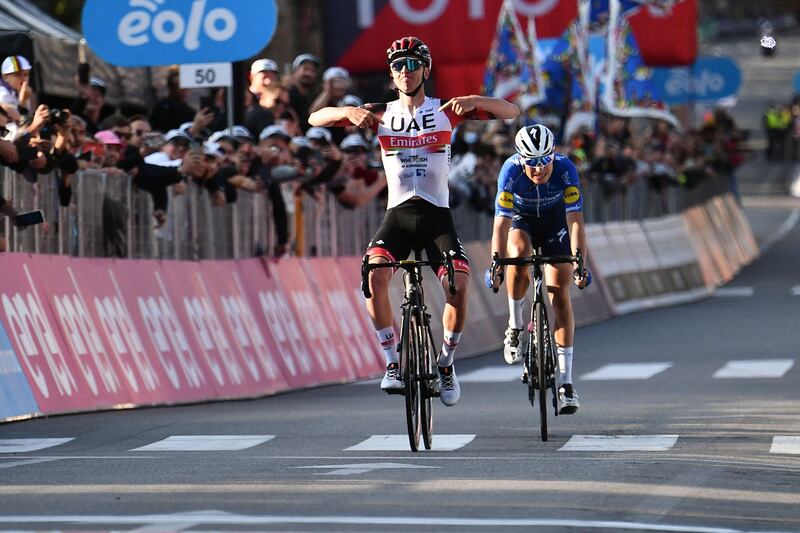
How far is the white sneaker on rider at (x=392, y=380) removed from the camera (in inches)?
516

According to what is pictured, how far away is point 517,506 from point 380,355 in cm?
1242

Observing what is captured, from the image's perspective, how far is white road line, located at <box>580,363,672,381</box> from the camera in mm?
20984

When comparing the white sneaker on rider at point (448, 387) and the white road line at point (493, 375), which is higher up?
the white sneaker on rider at point (448, 387)

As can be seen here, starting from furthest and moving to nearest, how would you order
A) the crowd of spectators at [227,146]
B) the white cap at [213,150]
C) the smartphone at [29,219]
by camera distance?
1. the white cap at [213,150]
2. the crowd of spectators at [227,146]
3. the smartphone at [29,219]

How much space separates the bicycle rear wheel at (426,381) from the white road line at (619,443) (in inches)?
31.1

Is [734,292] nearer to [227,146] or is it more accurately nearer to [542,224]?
[227,146]

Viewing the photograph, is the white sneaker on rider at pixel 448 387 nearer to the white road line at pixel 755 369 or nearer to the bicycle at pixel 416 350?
the bicycle at pixel 416 350

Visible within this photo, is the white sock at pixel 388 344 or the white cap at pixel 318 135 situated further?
the white cap at pixel 318 135

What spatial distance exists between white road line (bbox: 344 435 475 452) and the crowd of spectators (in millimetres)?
3496

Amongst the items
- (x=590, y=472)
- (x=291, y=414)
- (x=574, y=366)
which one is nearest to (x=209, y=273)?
(x=291, y=414)

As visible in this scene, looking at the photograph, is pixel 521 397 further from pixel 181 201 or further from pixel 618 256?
pixel 618 256

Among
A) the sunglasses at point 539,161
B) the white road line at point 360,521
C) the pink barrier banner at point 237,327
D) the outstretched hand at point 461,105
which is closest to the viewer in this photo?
the white road line at point 360,521

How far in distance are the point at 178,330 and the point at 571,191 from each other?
161 inches

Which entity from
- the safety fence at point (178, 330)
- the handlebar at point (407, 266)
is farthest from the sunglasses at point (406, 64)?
the safety fence at point (178, 330)
